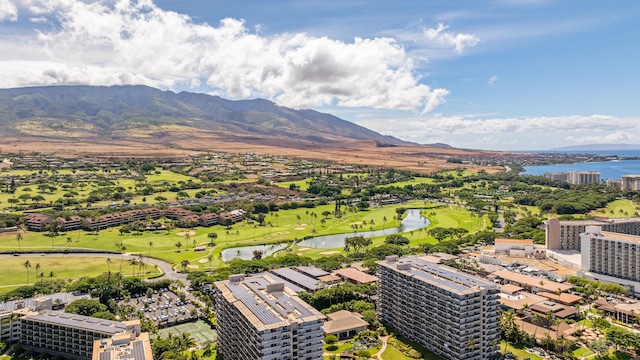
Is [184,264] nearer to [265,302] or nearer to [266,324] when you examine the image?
[265,302]

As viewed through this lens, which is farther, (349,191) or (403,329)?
(349,191)

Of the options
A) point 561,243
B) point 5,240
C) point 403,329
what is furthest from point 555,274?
point 5,240

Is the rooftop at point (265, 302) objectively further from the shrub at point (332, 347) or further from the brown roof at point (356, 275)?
the brown roof at point (356, 275)

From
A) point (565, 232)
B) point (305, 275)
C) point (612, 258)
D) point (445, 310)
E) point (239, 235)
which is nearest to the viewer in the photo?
point (445, 310)

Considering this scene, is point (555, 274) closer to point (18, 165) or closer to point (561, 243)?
point (561, 243)

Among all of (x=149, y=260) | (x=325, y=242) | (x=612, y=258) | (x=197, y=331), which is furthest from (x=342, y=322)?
(x=325, y=242)

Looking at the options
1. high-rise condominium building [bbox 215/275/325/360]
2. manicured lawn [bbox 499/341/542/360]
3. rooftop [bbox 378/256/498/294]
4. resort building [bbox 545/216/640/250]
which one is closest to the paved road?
high-rise condominium building [bbox 215/275/325/360]
